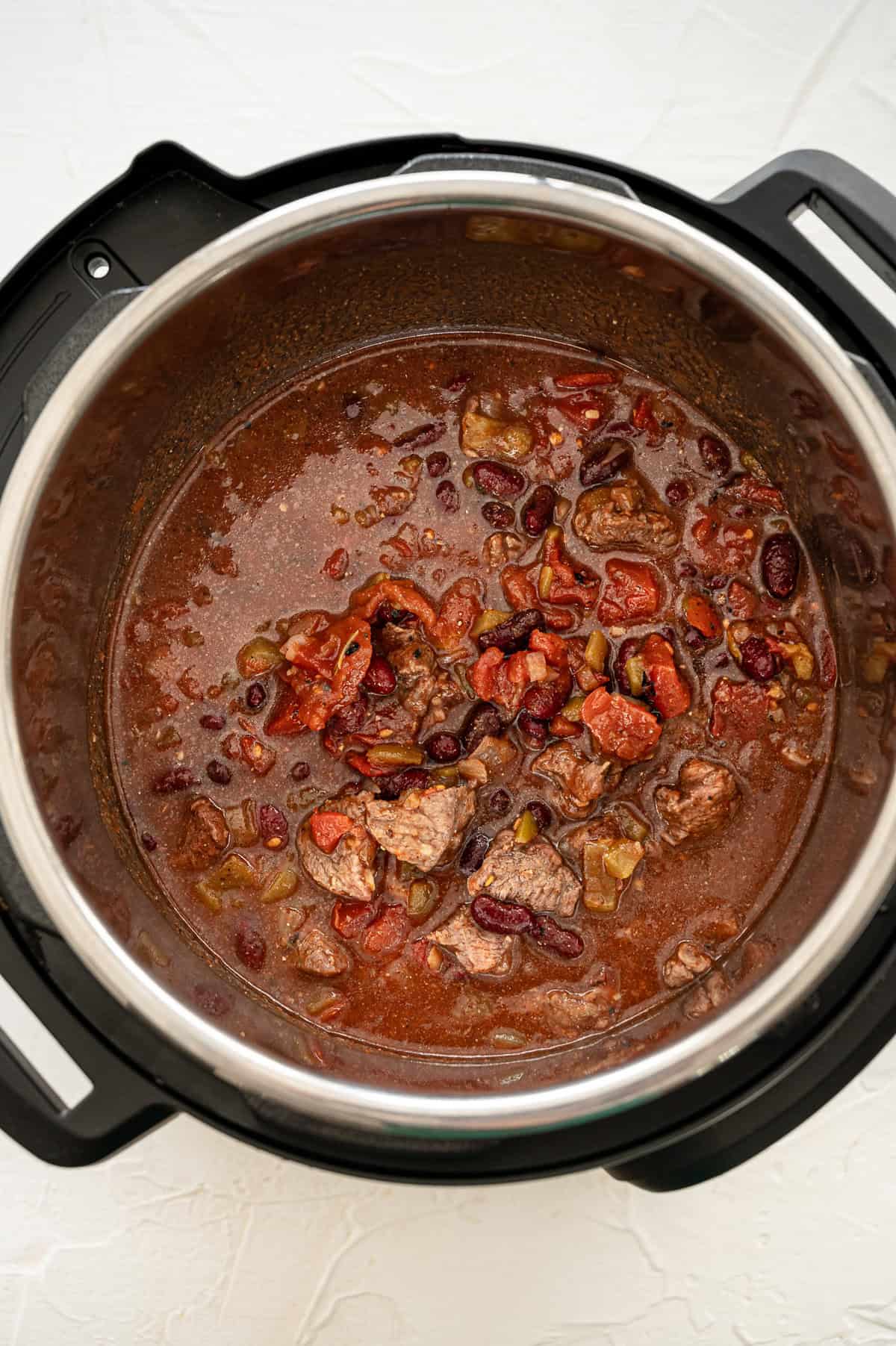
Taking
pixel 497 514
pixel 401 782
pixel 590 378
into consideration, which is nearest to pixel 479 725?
pixel 401 782

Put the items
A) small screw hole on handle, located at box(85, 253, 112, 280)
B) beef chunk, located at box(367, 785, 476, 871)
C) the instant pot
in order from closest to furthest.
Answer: the instant pot
small screw hole on handle, located at box(85, 253, 112, 280)
beef chunk, located at box(367, 785, 476, 871)

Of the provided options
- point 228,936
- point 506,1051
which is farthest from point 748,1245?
point 228,936

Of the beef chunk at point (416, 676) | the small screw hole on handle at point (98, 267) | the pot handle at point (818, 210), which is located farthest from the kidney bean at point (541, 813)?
the small screw hole on handle at point (98, 267)

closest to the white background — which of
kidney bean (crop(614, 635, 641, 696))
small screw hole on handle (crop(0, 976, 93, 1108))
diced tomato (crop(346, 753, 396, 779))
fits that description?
small screw hole on handle (crop(0, 976, 93, 1108))

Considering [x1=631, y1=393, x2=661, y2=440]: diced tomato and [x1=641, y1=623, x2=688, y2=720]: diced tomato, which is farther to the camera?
[x1=631, y1=393, x2=661, y2=440]: diced tomato

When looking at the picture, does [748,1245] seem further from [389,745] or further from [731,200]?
[731,200]

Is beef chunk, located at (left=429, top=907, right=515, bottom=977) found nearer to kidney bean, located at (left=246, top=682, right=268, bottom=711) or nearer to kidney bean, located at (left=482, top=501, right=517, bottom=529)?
kidney bean, located at (left=246, top=682, right=268, bottom=711)

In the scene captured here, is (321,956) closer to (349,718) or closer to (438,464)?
(349,718)
